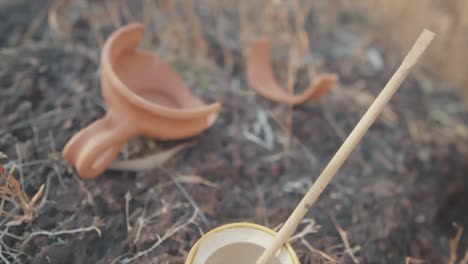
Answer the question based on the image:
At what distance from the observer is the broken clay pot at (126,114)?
860 millimetres

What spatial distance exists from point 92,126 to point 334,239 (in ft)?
1.75

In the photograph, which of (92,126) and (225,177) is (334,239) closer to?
(225,177)

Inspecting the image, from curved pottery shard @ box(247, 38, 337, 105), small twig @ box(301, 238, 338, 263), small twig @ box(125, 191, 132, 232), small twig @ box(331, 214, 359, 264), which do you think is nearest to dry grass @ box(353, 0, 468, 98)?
curved pottery shard @ box(247, 38, 337, 105)

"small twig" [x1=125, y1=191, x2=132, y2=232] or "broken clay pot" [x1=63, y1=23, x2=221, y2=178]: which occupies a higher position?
"broken clay pot" [x1=63, y1=23, x2=221, y2=178]

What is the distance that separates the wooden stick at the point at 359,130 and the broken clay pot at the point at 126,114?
1.17 feet

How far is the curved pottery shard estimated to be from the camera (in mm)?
1238

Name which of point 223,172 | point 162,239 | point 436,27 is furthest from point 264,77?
point 436,27

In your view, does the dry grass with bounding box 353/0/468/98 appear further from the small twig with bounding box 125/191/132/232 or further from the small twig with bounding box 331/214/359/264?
the small twig with bounding box 125/191/132/232

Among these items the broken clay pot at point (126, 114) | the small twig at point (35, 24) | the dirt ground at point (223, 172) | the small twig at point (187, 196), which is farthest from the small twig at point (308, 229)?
the small twig at point (35, 24)

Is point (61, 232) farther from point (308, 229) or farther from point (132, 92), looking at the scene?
point (308, 229)

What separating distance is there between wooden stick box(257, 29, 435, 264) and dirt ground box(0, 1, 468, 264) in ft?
0.69

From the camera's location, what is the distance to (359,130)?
634 millimetres

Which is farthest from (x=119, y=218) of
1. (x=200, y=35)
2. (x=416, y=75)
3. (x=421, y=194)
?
(x=416, y=75)

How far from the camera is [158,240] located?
0.85 metres
